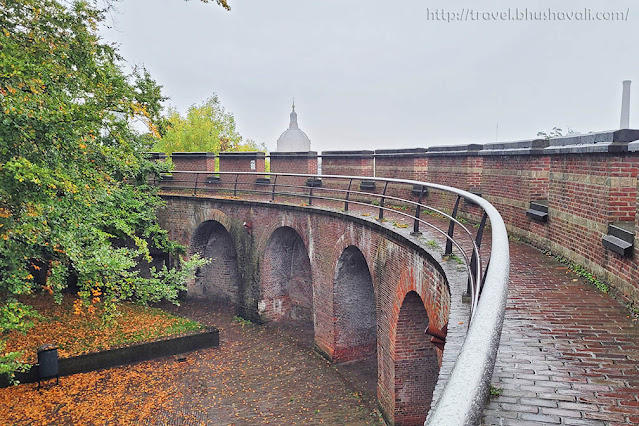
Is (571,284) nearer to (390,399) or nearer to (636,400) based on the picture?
(636,400)

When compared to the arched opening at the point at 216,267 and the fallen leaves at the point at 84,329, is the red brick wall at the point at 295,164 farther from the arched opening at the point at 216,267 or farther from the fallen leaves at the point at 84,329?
the fallen leaves at the point at 84,329

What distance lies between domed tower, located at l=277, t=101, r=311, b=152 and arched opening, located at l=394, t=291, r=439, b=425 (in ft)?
217

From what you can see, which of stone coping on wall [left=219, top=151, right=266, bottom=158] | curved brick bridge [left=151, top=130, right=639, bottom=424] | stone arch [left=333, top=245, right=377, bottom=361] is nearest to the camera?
curved brick bridge [left=151, top=130, right=639, bottom=424]

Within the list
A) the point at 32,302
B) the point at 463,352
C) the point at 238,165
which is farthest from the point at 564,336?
the point at 238,165

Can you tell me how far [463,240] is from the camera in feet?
25.2

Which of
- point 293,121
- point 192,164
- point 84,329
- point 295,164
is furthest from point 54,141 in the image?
point 293,121

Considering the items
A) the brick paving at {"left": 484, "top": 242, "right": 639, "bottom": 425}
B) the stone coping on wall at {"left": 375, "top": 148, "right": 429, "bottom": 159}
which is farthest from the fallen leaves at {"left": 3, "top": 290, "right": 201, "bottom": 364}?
the brick paving at {"left": 484, "top": 242, "right": 639, "bottom": 425}

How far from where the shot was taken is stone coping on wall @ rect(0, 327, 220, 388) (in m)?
11.6

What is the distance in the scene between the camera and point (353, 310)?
41.5 feet

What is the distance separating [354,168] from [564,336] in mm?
11395

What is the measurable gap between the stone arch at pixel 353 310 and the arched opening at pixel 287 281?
3172 millimetres

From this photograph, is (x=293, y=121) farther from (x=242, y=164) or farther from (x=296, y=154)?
(x=296, y=154)

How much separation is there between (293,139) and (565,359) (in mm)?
73298

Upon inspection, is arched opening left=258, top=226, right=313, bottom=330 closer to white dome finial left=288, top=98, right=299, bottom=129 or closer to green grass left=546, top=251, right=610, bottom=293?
green grass left=546, top=251, right=610, bottom=293
